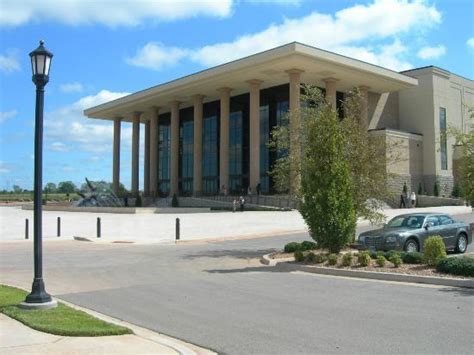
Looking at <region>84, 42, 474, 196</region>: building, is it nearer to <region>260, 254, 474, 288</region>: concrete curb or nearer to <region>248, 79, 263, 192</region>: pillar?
<region>248, 79, 263, 192</region>: pillar

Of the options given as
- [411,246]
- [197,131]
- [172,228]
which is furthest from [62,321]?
[197,131]

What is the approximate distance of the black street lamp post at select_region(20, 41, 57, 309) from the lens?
9.57 metres

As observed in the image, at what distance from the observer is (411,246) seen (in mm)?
17297

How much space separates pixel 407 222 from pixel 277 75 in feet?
131

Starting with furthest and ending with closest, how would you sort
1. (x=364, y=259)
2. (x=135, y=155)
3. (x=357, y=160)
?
(x=135, y=155) → (x=357, y=160) → (x=364, y=259)

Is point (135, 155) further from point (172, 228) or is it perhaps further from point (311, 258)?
point (311, 258)

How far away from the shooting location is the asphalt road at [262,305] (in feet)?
23.9

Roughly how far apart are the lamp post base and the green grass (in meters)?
0.12

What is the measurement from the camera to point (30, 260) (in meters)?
19.0

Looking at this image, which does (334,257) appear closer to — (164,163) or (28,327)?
(28,327)

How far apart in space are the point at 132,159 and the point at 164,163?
546 cm

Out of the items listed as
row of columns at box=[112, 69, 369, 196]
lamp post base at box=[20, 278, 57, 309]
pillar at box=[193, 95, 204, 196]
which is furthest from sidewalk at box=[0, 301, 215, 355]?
pillar at box=[193, 95, 204, 196]

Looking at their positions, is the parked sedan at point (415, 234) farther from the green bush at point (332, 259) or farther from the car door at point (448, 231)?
the green bush at point (332, 259)

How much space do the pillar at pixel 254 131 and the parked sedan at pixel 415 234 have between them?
3883 cm
